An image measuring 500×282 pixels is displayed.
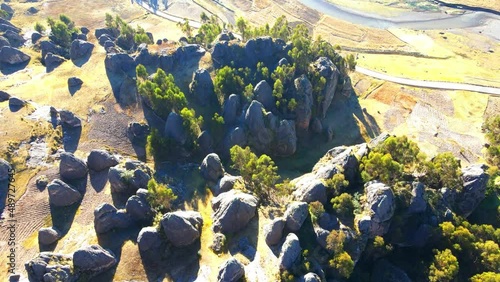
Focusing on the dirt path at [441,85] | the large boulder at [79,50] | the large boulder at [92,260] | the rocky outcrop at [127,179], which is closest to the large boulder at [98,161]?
the rocky outcrop at [127,179]

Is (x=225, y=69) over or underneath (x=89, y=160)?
over

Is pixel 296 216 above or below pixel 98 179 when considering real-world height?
above

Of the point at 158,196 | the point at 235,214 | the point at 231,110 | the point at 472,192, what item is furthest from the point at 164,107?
the point at 472,192

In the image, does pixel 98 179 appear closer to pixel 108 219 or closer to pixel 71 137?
pixel 108 219

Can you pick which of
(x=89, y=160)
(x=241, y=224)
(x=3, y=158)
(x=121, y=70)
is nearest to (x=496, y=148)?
(x=241, y=224)

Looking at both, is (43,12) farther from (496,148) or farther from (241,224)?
(496,148)

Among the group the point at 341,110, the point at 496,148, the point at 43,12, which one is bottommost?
the point at 43,12
